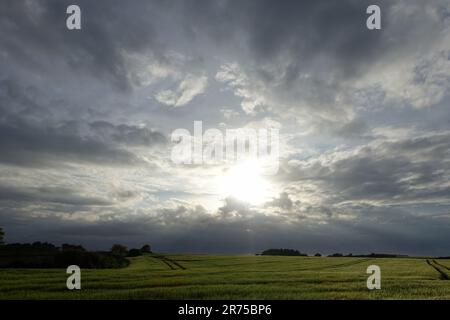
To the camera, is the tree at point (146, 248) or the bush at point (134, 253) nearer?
→ the bush at point (134, 253)

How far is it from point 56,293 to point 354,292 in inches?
794

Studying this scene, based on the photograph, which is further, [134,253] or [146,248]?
[146,248]

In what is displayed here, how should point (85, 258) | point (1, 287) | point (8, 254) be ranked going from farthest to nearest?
point (8, 254), point (85, 258), point (1, 287)

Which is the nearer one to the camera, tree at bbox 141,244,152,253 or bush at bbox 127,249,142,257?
bush at bbox 127,249,142,257

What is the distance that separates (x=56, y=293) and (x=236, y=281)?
14432 millimetres
